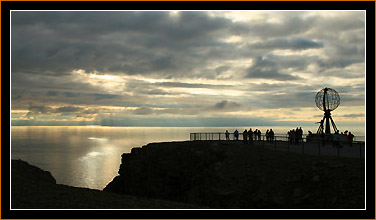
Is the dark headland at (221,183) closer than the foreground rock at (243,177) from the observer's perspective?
Yes

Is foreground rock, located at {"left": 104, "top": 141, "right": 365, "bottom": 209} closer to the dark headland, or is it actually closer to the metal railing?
the dark headland

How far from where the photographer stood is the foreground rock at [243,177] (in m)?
20.4

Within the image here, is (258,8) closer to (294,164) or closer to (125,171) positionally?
(294,164)

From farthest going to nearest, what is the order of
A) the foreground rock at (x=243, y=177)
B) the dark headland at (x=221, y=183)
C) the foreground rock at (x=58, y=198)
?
the foreground rock at (x=243, y=177) < the dark headland at (x=221, y=183) < the foreground rock at (x=58, y=198)

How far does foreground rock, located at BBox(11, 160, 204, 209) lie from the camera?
16.4m

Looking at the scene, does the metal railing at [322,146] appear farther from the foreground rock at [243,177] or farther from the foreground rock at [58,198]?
the foreground rock at [58,198]

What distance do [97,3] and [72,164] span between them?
9815 cm

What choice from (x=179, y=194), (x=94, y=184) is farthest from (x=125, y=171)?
(x=94, y=184)

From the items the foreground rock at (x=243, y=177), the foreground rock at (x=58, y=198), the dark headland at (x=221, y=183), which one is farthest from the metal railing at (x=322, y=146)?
the foreground rock at (x=58, y=198)

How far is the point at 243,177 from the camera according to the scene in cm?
2417

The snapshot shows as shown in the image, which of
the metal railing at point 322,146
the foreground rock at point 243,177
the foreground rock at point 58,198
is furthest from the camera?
the metal railing at point 322,146

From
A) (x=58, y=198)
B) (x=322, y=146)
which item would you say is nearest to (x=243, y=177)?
(x=58, y=198)

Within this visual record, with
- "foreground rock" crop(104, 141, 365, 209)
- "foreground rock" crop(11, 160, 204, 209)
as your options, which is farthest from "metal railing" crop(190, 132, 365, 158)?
"foreground rock" crop(11, 160, 204, 209)

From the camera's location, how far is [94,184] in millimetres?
74438
